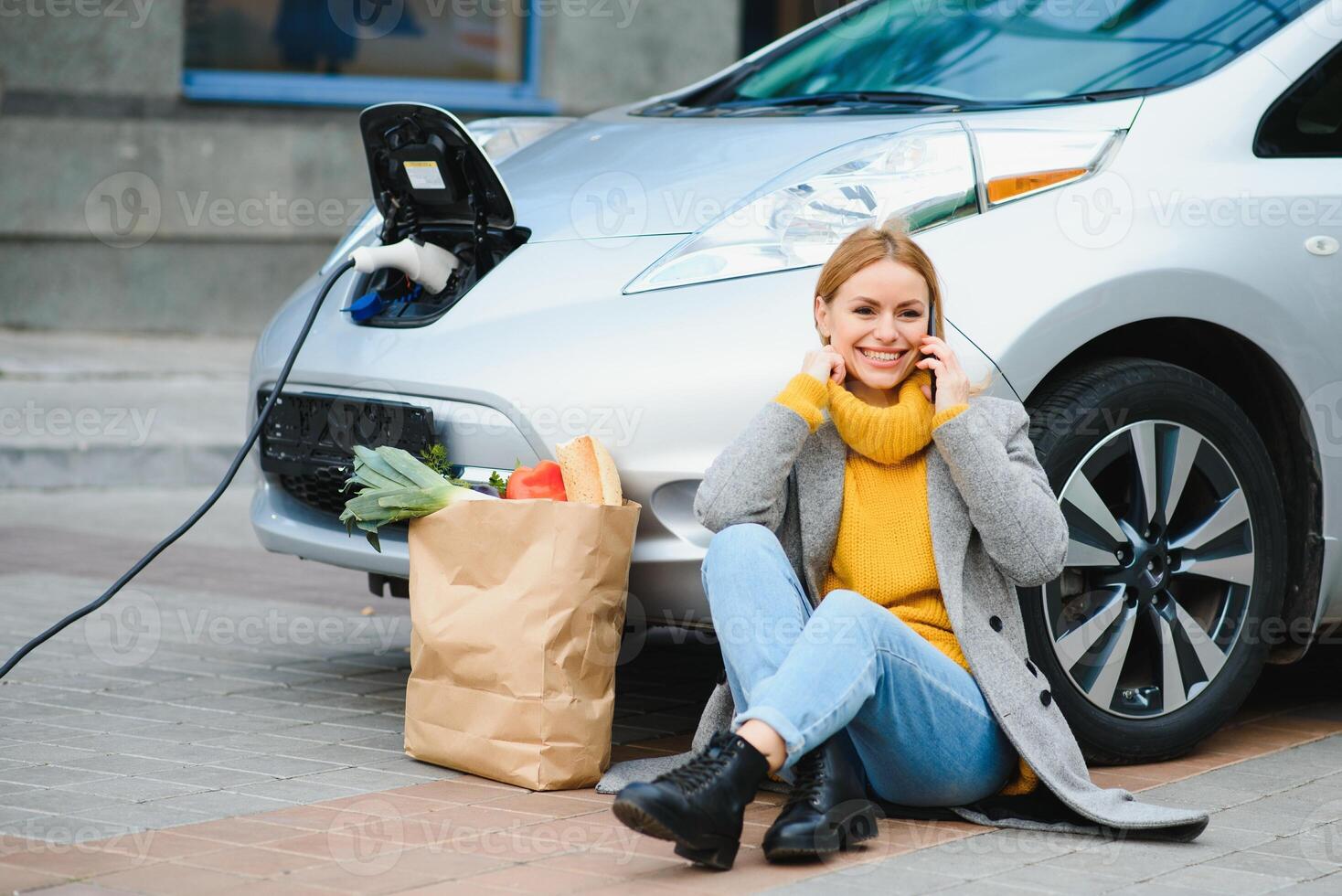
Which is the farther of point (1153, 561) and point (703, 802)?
point (1153, 561)

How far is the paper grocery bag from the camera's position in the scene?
324 centimetres

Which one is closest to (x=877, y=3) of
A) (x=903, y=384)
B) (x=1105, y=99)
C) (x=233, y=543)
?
(x=1105, y=99)

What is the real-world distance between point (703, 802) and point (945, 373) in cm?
88

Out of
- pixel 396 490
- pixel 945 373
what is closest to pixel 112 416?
pixel 396 490

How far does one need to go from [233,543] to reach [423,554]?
3.29m

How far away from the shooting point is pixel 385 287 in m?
3.93

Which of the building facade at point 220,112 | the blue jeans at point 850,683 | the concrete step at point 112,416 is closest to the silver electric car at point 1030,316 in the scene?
the blue jeans at point 850,683

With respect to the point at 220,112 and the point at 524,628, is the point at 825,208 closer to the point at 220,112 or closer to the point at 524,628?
the point at 524,628

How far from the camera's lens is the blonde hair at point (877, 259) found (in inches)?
126

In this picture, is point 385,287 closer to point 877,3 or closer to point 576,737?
point 576,737

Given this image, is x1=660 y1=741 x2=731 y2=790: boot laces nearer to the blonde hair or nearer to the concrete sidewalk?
the concrete sidewalk

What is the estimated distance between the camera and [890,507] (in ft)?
10.6

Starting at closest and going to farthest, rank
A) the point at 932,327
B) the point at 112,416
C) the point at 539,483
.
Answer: the point at 932,327
the point at 539,483
the point at 112,416

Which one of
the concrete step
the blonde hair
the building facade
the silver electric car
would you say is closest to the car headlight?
the silver electric car
